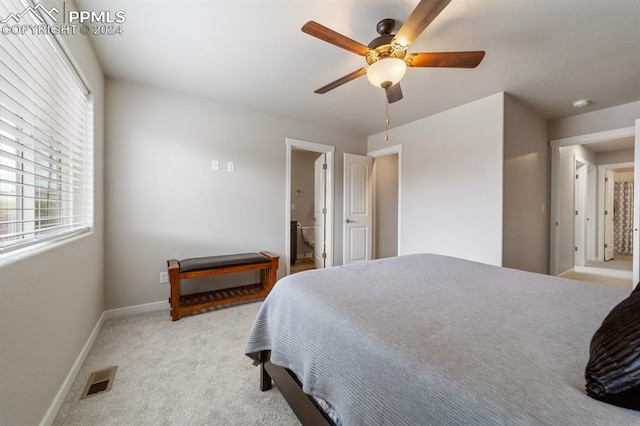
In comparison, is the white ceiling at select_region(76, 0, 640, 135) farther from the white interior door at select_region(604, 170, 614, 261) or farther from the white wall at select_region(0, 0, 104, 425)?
the white interior door at select_region(604, 170, 614, 261)

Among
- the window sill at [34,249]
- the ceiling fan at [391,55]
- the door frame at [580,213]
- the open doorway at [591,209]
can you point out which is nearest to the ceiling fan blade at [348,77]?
the ceiling fan at [391,55]

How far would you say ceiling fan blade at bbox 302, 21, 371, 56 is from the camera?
134 centimetres

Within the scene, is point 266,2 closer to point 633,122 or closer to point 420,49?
point 420,49

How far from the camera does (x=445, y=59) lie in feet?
5.23

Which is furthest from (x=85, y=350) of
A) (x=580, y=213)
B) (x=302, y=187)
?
(x=580, y=213)

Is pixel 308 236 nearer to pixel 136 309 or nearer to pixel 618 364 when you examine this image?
pixel 136 309

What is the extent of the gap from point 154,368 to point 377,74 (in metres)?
2.53

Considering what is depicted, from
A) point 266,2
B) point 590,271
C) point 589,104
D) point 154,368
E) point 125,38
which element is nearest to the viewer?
point 266,2

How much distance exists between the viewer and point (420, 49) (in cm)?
196

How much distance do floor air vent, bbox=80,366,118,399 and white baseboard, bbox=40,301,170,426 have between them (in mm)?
92

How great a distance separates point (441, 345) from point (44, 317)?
183 centimetres

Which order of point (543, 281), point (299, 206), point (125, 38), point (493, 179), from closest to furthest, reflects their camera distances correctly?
point (543, 281)
point (125, 38)
point (493, 179)
point (299, 206)

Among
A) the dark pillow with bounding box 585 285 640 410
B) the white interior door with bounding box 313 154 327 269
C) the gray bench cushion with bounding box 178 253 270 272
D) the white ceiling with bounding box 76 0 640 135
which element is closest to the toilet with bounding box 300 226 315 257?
the white interior door with bounding box 313 154 327 269

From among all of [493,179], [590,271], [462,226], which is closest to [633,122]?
[493,179]
